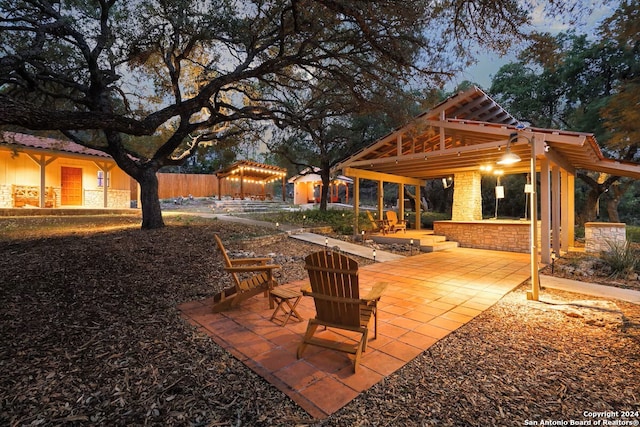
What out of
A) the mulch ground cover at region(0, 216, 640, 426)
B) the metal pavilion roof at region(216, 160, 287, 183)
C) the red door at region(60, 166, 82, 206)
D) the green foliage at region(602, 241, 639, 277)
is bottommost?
the mulch ground cover at region(0, 216, 640, 426)

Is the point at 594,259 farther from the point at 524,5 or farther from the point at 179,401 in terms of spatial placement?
the point at 179,401

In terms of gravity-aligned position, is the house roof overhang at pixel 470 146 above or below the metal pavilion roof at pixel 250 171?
below

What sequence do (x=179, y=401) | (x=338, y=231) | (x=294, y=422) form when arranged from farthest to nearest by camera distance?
(x=338, y=231), (x=179, y=401), (x=294, y=422)

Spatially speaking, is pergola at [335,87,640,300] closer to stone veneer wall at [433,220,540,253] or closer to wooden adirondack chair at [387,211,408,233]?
wooden adirondack chair at [387,211,408,233]

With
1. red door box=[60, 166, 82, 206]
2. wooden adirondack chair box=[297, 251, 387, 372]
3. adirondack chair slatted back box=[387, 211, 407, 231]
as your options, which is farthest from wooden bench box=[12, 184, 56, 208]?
wooden adirondack chair box=[297, 251, 387, 372]

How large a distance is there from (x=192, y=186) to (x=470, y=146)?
2469 cm

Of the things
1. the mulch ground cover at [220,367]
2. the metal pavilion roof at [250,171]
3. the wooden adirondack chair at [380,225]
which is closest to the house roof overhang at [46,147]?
the metal pavilion roof at [250,171]

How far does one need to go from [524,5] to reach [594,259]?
625cm

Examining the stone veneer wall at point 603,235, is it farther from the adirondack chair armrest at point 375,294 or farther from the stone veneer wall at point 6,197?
the stone veneer wall at point 6,197

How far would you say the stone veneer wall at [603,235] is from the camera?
26.5 feet

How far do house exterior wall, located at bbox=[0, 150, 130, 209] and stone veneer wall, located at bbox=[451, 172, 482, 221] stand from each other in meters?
16.8

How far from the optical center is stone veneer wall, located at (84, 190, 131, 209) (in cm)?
1614

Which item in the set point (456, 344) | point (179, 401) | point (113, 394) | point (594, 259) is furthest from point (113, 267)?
point (594, 259)

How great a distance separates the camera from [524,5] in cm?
436
